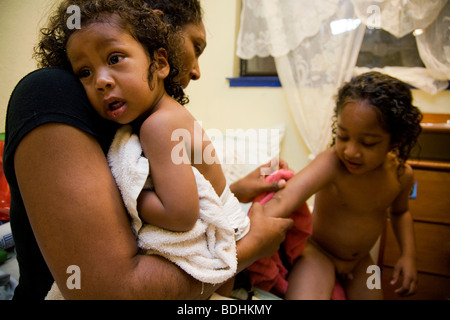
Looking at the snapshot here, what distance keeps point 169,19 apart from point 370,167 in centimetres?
88

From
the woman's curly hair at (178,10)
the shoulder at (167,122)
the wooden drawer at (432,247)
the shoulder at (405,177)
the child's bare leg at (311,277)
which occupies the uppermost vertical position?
the woman's curly hair at (178,10)

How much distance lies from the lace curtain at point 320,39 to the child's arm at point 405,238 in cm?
72

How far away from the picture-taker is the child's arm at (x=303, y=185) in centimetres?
93

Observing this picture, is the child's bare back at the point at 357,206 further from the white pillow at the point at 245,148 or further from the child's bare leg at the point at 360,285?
the white pillow at the point at 245,148

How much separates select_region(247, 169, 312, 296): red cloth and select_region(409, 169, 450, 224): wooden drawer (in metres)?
0.82

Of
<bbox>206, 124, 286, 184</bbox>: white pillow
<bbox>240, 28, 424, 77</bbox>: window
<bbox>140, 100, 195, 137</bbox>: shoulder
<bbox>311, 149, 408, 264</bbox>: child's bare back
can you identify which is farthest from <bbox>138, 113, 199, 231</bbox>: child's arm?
<bbox>240, 28, 424, 77</bbox>: window

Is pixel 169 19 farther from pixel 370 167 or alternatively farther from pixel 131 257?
pixel 370 167

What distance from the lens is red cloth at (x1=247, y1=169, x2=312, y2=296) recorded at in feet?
2.92

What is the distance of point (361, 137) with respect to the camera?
1.00 meters

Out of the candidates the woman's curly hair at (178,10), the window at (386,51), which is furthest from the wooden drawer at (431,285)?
the woman's curly hair at (178,10)

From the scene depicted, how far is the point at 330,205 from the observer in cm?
120

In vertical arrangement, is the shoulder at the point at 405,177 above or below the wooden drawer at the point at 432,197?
above

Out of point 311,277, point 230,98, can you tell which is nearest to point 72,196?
point 311,277
